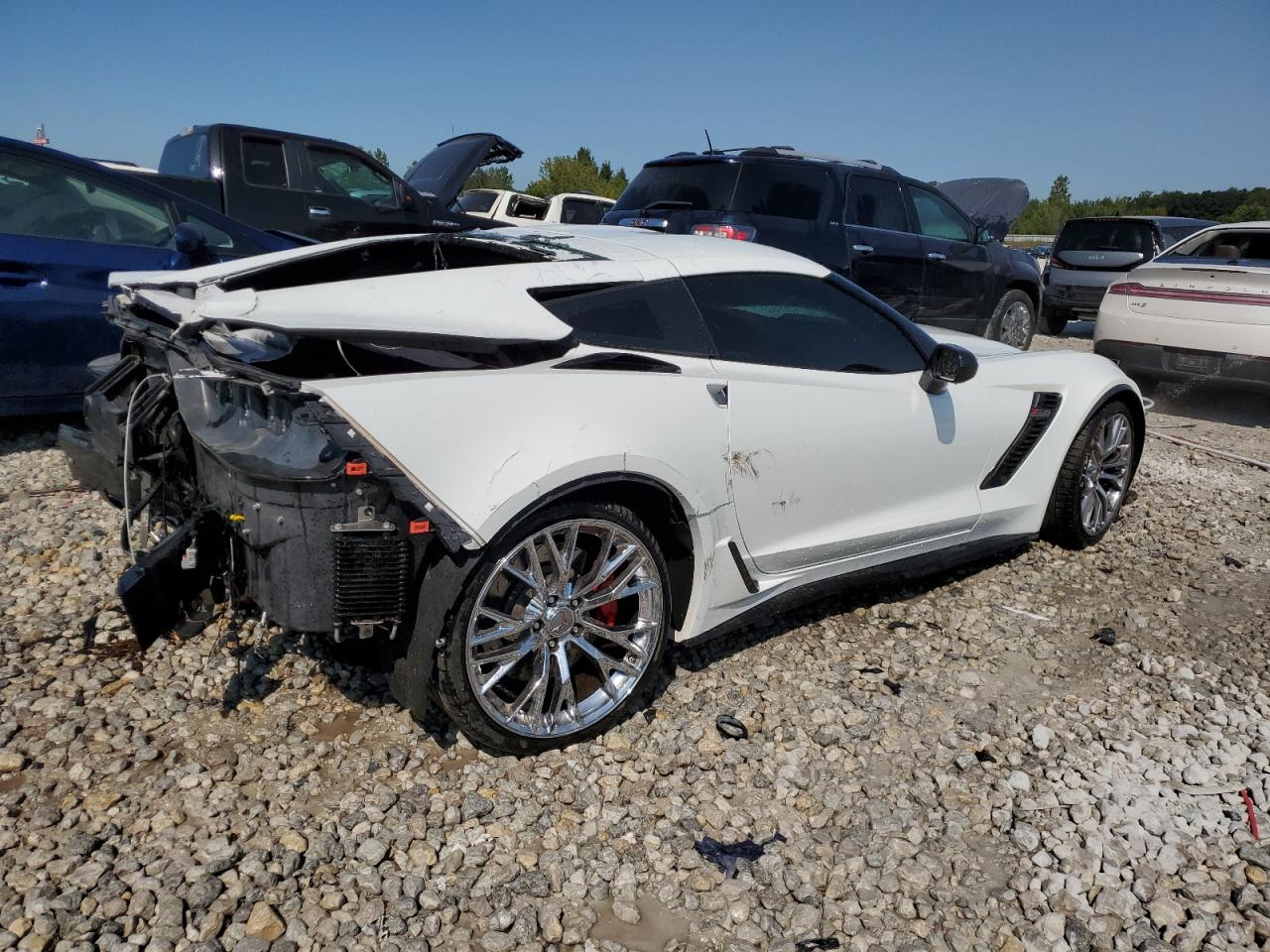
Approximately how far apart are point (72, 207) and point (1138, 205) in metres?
62.9

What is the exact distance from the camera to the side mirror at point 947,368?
356cm

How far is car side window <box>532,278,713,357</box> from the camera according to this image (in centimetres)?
282

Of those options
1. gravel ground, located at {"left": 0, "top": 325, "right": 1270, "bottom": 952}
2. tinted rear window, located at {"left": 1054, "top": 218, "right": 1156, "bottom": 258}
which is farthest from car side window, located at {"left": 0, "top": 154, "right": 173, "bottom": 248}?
tinted rear window, located at {"left": 1054, "top": 218, "right": 1156, "bottom": 258}

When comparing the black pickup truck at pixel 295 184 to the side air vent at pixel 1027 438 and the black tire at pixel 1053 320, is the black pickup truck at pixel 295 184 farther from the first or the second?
the black tire at pixel 1053 320

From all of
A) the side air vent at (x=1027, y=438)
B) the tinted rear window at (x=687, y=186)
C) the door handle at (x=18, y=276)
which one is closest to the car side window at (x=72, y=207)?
the door handle at (x=18, y=276)

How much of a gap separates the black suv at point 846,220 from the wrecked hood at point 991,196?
389cm

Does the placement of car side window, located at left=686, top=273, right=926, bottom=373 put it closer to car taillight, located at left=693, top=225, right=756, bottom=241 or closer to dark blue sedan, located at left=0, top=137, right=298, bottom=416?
dark blue sedan, located at left=0, top=137, right=298, bottom=416

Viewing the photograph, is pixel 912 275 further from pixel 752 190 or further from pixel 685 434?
pixel 685 434

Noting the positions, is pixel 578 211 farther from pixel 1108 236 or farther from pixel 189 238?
pixel 189 238

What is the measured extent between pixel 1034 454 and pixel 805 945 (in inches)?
107

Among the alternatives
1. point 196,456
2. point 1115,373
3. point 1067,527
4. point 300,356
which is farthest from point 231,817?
point 1115,373

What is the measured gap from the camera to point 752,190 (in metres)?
7.08

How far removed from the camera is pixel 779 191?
7121mm

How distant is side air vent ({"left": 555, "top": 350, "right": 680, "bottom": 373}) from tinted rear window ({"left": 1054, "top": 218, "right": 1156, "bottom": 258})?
12124 mm
